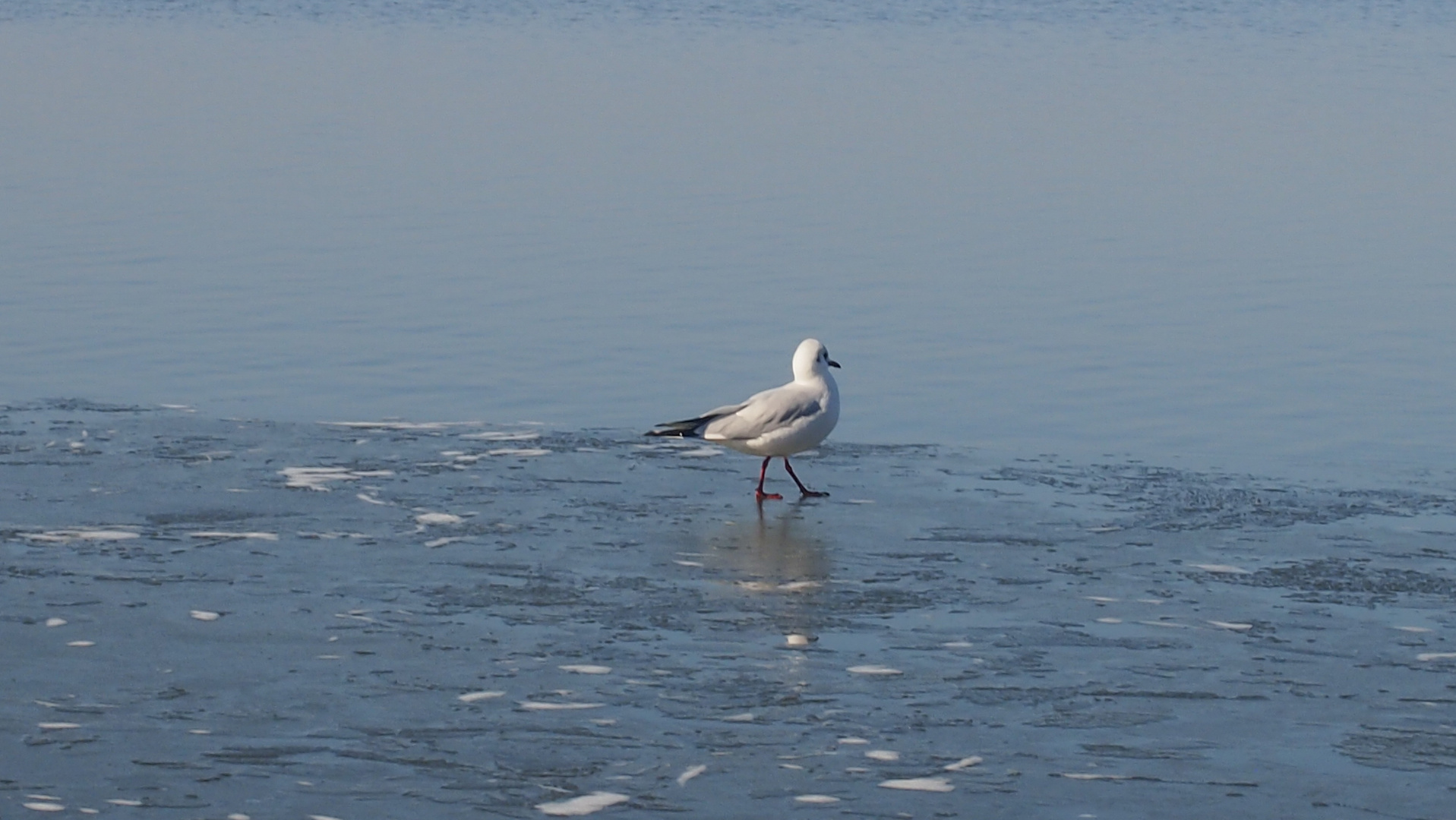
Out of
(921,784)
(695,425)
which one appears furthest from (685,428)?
(921,784)

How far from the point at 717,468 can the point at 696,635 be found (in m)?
3.66

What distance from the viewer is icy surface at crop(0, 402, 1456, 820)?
7363 mm

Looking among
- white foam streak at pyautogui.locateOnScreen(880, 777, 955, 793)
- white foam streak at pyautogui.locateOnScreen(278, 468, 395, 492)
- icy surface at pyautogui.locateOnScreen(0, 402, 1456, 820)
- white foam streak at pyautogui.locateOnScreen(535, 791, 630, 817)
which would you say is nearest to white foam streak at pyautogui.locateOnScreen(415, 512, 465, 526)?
icy surface at pyautogui.locateOnScreen(0, 402, 1456, 820)

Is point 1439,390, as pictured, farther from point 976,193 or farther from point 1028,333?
point 976,193

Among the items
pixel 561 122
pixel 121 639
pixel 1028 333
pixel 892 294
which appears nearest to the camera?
pixel 121 639

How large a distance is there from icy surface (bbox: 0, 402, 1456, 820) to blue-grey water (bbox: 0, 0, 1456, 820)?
0.03 m

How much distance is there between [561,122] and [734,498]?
19.9 m

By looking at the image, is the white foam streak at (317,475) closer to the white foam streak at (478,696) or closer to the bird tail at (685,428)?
the bird tail at (685,428)

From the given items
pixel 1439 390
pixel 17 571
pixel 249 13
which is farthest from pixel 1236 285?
pixel 249 13

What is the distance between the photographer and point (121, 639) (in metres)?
8.76

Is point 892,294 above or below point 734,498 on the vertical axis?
above

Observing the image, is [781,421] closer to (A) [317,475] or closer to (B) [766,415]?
(B) [766,415]

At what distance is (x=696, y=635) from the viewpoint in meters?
8.95

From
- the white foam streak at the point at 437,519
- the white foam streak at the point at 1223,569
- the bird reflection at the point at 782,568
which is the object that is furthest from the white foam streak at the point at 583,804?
the white foam streak at the point at 1223,569
